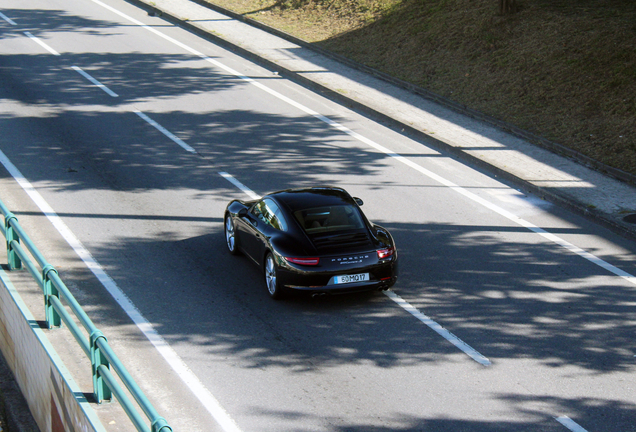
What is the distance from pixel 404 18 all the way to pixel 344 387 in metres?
18.9

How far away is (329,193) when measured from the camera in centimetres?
1127

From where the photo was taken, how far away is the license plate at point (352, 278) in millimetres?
10047

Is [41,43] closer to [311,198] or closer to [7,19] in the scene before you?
[7,19]

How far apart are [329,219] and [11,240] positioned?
4.20 m

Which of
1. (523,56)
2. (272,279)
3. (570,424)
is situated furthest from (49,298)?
(523,56)

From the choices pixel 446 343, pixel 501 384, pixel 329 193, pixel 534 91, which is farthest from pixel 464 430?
pixel 534 91

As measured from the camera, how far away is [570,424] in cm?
772

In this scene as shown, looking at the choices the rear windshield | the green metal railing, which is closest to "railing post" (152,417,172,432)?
the green metal railing

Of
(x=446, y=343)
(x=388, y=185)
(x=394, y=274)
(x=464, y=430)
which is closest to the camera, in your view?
(x=464, y=430)

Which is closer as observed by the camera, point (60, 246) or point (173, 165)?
point (60, 246)

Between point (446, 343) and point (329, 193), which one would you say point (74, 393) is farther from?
point (329, 193)

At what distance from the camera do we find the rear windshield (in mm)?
10516

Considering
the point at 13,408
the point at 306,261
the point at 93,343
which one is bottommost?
the point at 13,408

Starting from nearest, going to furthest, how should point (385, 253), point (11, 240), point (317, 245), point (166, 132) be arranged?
point (11, 240)
point (317, 245)
point (385, 253)
point (166, 132)
